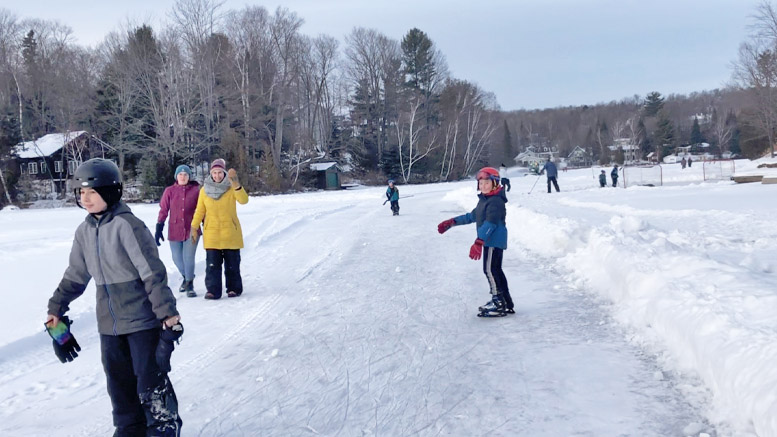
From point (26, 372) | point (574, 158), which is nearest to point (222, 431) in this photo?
point (26, 372)

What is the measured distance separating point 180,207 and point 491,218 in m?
4.18

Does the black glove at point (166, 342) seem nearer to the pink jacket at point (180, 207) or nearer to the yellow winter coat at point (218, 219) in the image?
the yellow winter coat at point (218, 219)

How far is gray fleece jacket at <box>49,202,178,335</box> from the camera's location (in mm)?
3252

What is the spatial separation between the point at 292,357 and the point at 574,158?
128m

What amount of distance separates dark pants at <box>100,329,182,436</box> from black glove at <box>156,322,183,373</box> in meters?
0.07

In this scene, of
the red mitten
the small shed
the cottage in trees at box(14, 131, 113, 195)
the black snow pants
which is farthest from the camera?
the small shed

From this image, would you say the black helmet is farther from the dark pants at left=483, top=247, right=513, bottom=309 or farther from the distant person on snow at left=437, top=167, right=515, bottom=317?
the dark pants at left=483, top=247, right=513, bottom=309

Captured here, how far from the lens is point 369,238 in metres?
14.4

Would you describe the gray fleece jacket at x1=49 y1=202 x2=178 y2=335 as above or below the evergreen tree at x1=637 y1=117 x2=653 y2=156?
below

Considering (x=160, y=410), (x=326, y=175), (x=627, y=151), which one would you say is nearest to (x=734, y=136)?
(x=627, y=151)

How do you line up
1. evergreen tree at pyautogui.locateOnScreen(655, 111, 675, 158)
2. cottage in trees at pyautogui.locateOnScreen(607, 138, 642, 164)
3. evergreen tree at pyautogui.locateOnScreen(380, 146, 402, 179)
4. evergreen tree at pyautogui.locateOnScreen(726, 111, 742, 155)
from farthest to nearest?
evergreen tree at pyautogui.locateOnScreen(655, 111, 675, 158) → cottage in trees at pyautogui.locateOnScreen(607, 138, 642, 164) → evergreen tree at pyautogui.locateOnScreen(726, 111, 742, 155) → evergreen tree at pyautogui.locateOnScreen(380, 146, 402, 179)

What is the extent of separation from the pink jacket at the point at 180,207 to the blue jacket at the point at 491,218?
374 cm

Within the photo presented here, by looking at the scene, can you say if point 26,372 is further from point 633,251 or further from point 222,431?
point 633,251

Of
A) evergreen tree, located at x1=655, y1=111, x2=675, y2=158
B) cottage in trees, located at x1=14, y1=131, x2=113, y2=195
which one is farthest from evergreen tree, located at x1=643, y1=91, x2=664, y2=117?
cottage in trees, located at x1=14, y1=131, x2=113, y2=195
